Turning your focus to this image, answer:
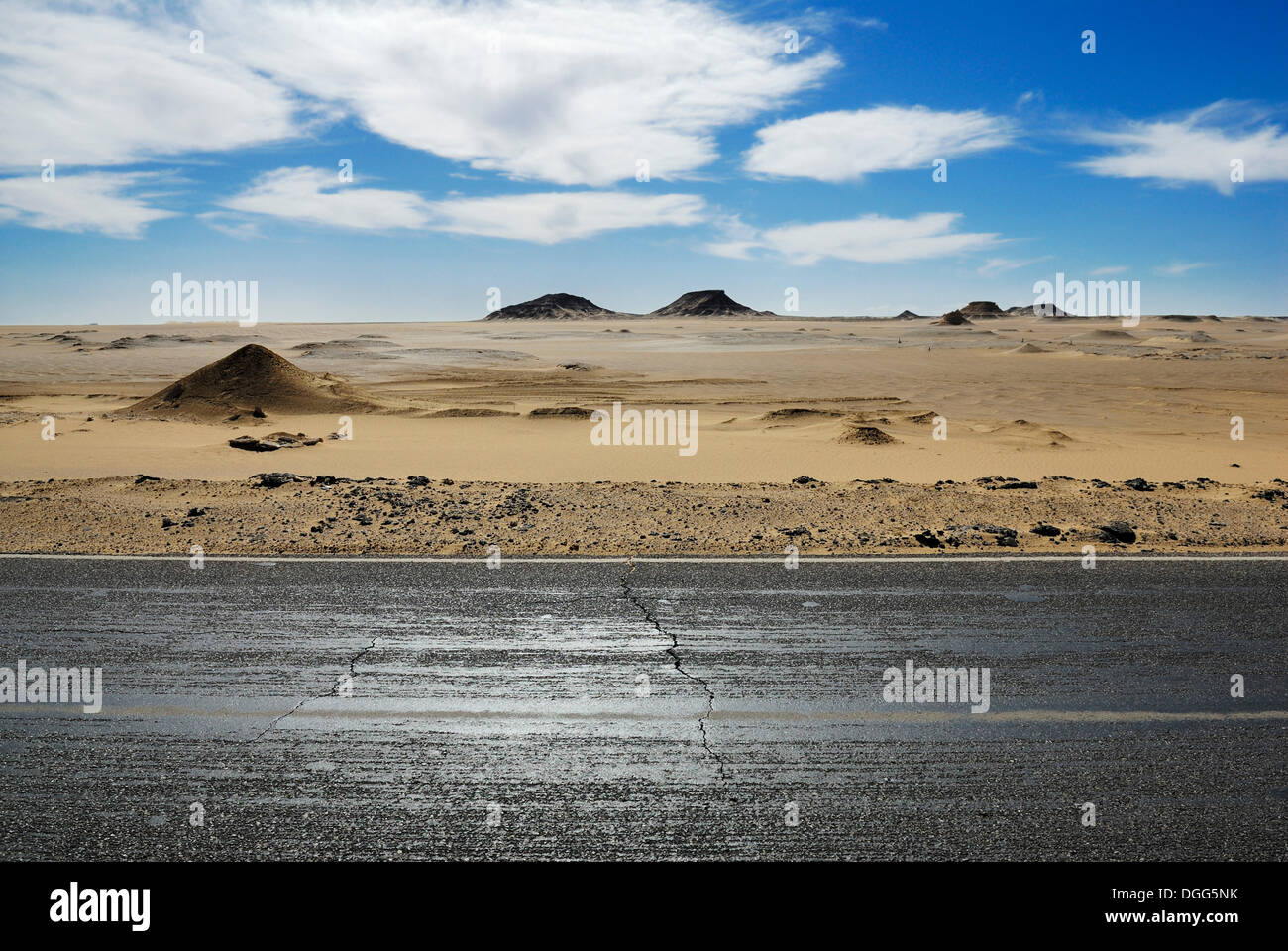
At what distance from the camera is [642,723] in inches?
184

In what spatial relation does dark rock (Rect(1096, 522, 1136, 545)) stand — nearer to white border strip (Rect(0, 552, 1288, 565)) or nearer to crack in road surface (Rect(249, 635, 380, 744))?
white border strip (Rect(0, 552, 1288, 565))

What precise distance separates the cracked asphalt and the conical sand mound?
703 inches

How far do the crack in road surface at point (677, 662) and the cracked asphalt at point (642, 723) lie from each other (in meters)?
0.02

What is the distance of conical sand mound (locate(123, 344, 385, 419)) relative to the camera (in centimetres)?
2369

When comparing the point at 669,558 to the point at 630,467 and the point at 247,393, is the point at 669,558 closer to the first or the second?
the point at 630,467

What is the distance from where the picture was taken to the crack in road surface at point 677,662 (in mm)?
4363

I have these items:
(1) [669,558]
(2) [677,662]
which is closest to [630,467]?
(1) [669,558]

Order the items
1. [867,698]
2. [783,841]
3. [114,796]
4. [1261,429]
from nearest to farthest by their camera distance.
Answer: [783,841] < [114,796] < [867,698] < [1261,429]

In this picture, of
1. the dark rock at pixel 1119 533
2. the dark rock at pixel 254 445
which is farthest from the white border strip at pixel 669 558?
the dark rock at pixel 254 445

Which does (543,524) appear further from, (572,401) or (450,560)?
(572,401)
